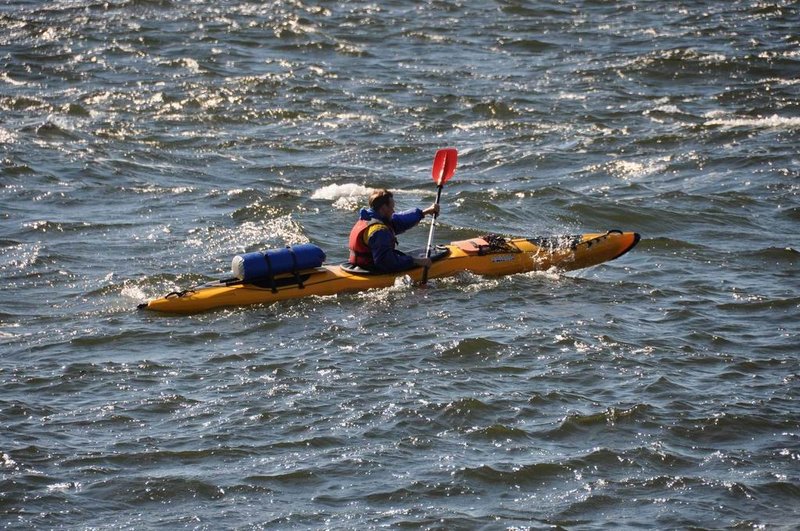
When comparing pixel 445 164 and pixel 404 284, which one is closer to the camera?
pixel 404 284

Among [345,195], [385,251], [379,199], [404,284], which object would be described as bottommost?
[404,284]

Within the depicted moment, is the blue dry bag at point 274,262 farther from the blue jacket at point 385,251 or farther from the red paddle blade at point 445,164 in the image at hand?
the red paddle blade at point 445,164

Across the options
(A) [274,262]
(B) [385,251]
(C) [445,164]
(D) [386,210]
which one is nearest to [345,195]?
(C) [445,164]

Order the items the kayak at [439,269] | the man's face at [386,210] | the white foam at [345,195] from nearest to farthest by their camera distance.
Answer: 1. the kayak at [439,269]
2. the man's face at [386,210]
3. the white foam at [345,195]

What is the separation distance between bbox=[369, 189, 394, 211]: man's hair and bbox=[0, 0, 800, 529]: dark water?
73 cm

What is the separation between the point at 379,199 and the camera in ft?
32.7

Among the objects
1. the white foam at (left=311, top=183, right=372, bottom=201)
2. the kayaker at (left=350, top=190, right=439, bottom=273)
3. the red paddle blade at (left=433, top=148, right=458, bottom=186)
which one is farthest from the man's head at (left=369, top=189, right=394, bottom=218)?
the white foam at (left=311, top=183, right=372, bottom=201)

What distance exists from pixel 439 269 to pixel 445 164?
1.51 m

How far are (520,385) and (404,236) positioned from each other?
14.1 feet

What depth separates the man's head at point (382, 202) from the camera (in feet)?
32.7

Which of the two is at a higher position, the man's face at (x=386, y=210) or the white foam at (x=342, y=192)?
the man's face at (x=386, y=210)

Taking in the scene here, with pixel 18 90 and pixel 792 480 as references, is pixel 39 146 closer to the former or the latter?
→ pixel 18 90

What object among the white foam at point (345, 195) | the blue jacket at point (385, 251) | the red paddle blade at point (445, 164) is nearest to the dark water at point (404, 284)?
the white foam at point (345, 195)

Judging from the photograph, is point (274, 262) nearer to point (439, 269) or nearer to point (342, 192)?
point (439, 269)
